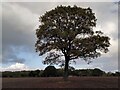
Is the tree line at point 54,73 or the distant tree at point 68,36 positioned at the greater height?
the distant tree at point 68,36

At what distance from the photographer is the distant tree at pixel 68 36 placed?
4244 cm

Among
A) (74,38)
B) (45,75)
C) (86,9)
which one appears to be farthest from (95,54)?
(45,75)

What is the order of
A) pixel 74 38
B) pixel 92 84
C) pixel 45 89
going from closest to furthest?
pixel 45 89
pixel 92 84
pixel 74 38

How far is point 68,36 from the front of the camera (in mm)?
42094

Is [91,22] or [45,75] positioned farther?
[45,75]

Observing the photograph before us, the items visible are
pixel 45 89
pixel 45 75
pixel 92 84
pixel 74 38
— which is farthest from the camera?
pixel 45 75

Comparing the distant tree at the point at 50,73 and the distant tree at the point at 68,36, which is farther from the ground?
the distant tree at the point at 68,36

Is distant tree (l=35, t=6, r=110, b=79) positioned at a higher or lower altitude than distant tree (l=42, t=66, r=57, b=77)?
higher

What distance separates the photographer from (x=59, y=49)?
4350cm

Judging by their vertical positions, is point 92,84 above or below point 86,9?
below

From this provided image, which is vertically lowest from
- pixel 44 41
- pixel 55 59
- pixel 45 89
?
pixel 45 89

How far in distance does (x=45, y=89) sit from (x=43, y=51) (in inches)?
443

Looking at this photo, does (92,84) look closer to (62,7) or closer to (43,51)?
(43,51)

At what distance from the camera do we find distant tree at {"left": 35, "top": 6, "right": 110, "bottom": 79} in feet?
139
